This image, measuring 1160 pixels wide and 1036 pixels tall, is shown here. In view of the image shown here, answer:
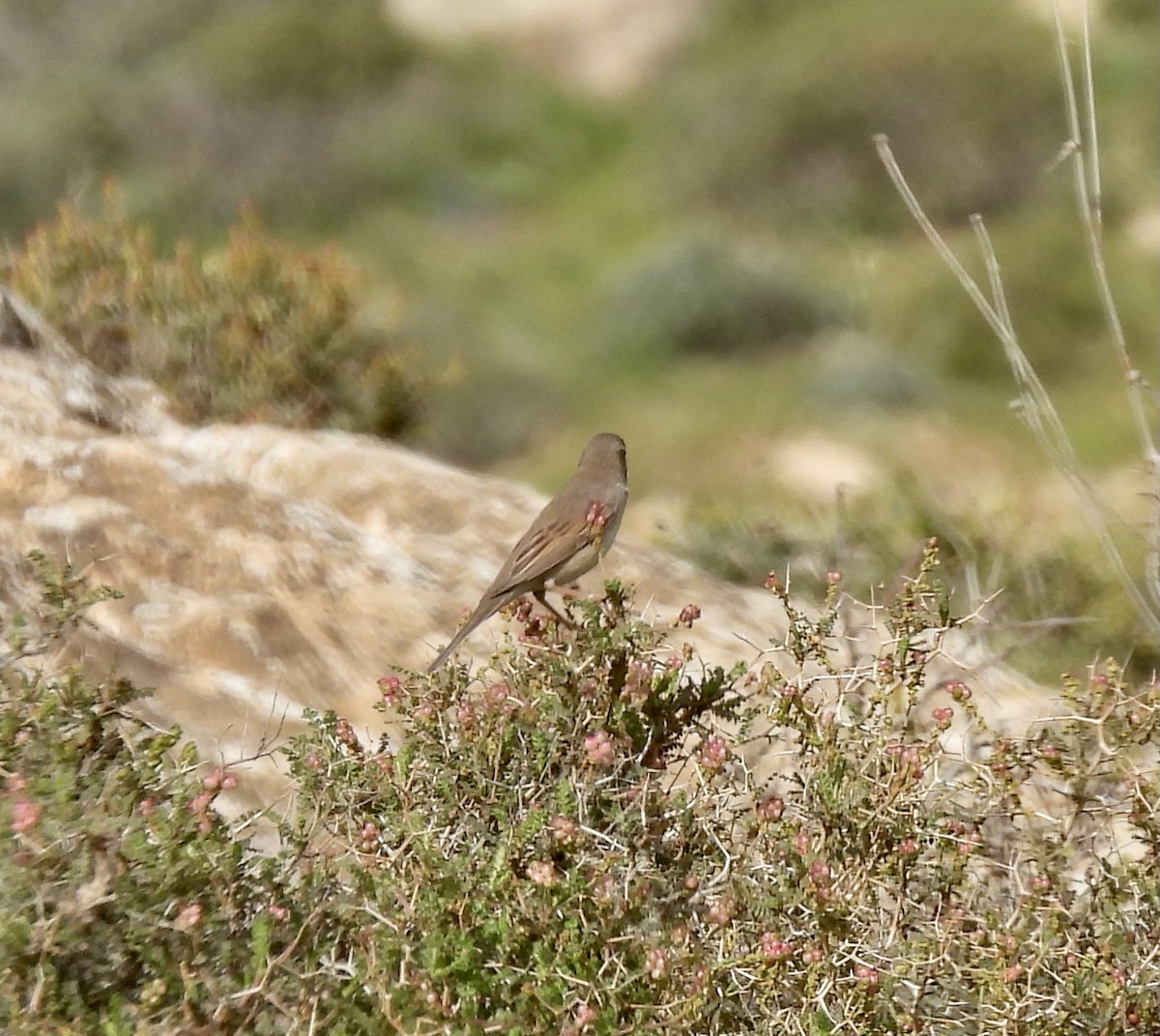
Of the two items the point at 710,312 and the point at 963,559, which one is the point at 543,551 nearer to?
the point at 963,559

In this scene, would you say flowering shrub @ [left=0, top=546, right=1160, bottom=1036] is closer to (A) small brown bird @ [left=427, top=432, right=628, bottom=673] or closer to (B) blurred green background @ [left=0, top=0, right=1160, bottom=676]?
(A) small brown bird @ [left=427, top=432, right=628, bottom=673]

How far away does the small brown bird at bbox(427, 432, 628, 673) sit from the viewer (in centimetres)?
319

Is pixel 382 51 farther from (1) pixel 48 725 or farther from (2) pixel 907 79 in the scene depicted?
(1) pixel 48 725

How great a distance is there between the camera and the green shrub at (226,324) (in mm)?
Answer: 6422

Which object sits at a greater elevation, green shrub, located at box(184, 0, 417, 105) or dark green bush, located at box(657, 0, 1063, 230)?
green shrub, located at box(184, 0, 417, 105)

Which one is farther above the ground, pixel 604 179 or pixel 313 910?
pixel 313 910

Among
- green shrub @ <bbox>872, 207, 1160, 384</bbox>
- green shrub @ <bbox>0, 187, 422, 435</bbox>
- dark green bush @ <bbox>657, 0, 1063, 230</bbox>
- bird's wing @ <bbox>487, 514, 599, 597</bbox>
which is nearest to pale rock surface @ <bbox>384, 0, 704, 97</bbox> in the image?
dark green bush @ <bbox>657, 0, 1063, 230</bbox>

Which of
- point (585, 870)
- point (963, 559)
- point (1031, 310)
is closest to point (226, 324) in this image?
point (963, 559)

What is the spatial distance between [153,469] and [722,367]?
1139cm

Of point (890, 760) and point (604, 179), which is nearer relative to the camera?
point (890, 760)

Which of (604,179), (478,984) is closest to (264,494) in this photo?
(478,984)

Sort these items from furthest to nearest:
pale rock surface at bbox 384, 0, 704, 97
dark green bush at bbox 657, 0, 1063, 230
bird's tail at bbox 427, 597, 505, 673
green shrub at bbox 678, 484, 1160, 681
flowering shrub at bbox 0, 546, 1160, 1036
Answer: pale rock surface at bbox 384, 0, 704, 97, dark green bush at bbox 657, 0, 1063, 230, green shrub at bbox 678, 484, 1160, 681, bird's tail at bbox 427, 597, 505, 673, flowering shrub at bbox 0, 546, 1160, 1036

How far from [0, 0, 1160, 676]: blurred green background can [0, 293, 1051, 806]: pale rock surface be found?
137 centimetres

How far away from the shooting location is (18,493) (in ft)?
11.9
